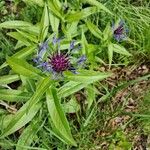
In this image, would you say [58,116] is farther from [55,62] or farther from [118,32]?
[118,32]

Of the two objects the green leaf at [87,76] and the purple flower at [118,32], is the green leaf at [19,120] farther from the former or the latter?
the purple flower at [118,32]

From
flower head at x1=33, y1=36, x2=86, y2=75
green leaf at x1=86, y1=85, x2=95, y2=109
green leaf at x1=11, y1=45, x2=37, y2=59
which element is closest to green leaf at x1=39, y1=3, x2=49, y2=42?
green leaf at x1=11, y1=45, x2=37, y2=59

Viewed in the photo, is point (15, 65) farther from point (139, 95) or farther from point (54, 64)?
point (139, 95)

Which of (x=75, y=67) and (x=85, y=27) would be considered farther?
(x=85, y=27)

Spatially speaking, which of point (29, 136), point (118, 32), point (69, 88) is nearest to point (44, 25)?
→ point (69, 88)

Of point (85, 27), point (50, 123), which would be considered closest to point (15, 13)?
point (85, 27)

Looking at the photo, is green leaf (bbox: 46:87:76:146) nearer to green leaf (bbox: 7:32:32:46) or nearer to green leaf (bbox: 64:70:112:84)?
green leaf (bbox: 64:70:112:84)
